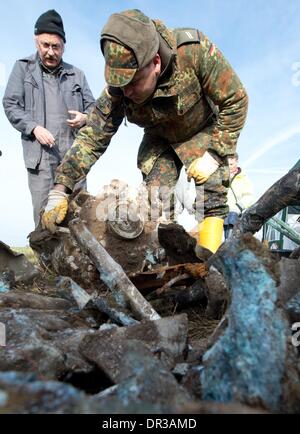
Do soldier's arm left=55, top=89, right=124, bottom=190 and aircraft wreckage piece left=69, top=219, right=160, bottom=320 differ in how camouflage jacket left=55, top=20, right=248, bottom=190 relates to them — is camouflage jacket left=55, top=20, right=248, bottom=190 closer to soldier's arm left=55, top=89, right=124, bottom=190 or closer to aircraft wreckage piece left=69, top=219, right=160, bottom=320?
soldier's arm left=55, top=89, right=124, bottom=190

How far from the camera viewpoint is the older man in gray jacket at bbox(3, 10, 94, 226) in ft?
15.7

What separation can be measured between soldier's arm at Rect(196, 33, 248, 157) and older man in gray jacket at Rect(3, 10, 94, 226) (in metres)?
1.77

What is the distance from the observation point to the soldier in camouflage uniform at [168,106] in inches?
117

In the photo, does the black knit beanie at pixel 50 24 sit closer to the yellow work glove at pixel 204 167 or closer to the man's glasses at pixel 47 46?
the man's glasses at pixel 47 46

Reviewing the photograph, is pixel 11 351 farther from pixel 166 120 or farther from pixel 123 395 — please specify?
pixel 166 120

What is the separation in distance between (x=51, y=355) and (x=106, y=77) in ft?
7.33

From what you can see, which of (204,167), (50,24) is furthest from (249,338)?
(50,24)

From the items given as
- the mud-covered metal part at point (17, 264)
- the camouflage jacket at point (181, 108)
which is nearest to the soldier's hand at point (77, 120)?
the camouflage jacket at point (181, 108)

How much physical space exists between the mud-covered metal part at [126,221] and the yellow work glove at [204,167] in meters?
0.62

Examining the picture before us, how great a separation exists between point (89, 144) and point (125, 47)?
3.54 feet

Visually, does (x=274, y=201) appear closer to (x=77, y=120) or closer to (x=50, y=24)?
(x=77, y=120)

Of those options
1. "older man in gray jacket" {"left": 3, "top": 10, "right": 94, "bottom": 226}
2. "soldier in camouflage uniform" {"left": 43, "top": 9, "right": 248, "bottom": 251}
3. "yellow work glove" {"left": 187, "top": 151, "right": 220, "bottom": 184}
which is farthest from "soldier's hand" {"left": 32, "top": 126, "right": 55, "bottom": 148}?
"yellow work glove" {"left": 187, "top": 151, "right": 220, "bottom": 184}

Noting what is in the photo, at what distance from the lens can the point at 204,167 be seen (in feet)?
12.3
